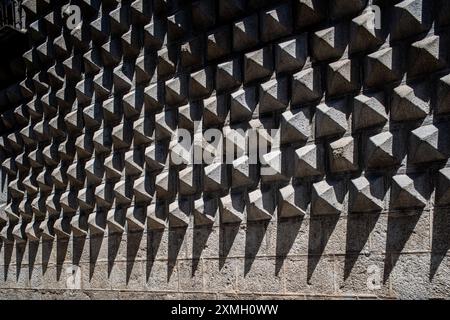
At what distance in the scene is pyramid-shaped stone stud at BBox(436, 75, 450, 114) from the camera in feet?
10.7

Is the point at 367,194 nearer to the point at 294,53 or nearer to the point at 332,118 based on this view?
the point at 332,118

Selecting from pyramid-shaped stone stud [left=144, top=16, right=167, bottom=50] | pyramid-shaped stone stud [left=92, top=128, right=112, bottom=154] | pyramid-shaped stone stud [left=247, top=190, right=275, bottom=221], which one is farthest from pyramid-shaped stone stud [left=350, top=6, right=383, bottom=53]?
pyramid-shaped stone stud [left=92, top=128, right=112, bottom=154]

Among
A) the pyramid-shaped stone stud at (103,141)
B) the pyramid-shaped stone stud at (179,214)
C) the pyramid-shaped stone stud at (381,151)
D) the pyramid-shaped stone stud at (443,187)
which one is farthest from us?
the pyramid-shaped stone stud at (103,141)

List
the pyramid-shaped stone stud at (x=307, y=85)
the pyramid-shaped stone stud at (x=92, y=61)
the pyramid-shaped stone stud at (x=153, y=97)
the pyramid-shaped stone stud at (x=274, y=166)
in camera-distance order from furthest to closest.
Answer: the pyramid-shaped stone stud at (x=92, y=61) → the pyramid-shaped stone stud at (x=153, y=97) → the pyramid-shaped stone stud at (x=274, y=166) → the pyramid-shaped stone stud at (x=307, y=85)

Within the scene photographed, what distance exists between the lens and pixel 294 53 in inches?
155

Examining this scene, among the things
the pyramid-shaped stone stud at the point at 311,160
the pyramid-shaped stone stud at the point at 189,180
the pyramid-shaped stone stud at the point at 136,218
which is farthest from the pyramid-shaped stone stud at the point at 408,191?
the pyramid-shaped stone stud at the point at 136,218

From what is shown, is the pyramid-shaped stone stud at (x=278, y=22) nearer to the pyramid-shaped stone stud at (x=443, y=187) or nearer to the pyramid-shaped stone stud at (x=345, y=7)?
the pyramid-shaped stone stud at (x=345, y=7)

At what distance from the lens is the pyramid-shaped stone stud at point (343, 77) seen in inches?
145

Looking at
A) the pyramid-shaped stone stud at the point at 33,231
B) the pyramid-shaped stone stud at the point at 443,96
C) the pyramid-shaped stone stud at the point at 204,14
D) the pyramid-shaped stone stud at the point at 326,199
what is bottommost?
the pyramid-shaped stone stud at the point at 326,199

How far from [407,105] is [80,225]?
3375 mm

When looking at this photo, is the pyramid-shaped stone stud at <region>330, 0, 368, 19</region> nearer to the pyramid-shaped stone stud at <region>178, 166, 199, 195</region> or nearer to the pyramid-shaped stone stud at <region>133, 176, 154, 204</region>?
the pyramid-shaped stone stud at <region>178, 166, 199, 195</region>

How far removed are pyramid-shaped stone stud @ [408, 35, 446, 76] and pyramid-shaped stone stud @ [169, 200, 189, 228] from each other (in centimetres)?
213

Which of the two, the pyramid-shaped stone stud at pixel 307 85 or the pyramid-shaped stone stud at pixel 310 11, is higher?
the pyramid-shaped stone stud at pixel 310 11

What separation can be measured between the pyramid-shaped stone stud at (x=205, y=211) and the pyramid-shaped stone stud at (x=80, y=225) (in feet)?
4.71
